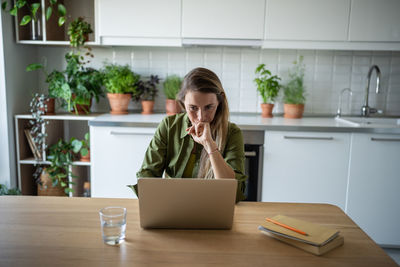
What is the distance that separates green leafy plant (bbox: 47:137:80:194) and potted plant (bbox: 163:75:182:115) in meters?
0.84

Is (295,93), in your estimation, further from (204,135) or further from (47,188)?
(47,188)

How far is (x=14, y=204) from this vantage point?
1282mm

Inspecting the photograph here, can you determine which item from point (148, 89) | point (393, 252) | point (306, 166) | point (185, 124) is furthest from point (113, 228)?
point (393, 252)

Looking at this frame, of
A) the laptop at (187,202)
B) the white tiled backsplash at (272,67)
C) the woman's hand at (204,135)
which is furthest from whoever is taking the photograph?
the white tiled backsplash at (272,67)

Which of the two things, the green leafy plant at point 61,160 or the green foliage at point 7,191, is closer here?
the green foliage at point 7,191

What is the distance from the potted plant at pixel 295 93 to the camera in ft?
9.42

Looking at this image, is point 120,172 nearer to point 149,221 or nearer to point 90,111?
point 90,111

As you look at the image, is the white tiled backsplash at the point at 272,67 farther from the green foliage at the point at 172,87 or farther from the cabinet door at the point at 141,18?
the cabinet door at the point at 141,18

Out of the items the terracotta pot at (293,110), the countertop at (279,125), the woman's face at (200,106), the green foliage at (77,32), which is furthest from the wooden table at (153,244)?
the green foliage at (77,32)

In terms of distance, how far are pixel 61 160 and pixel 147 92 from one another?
925mm

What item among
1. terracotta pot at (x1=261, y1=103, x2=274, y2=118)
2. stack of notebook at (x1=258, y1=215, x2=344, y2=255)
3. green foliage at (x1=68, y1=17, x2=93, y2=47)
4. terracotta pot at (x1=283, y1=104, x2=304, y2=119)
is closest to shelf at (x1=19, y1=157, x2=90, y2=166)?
green foliage at (x1=68, y1=17, x2=93, y2=47)

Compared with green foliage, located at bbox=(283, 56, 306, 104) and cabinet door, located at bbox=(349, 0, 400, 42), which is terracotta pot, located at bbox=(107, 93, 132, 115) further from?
cabinet door, located at bbox=(349, 0, 400, 42)

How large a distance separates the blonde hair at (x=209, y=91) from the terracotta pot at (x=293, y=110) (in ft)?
4.60

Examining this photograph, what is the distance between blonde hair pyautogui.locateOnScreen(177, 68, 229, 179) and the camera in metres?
1.51
